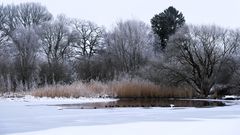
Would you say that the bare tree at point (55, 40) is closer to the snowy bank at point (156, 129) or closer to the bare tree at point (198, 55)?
the bare tree at point (198, 55)

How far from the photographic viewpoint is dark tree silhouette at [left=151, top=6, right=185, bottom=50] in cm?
4841

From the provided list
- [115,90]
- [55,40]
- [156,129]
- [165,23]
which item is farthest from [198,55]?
[156,129]

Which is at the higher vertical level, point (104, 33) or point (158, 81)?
point (104, 33)

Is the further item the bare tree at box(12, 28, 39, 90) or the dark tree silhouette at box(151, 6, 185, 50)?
the dark tree silhouette at box(151, 6, 185, 50)

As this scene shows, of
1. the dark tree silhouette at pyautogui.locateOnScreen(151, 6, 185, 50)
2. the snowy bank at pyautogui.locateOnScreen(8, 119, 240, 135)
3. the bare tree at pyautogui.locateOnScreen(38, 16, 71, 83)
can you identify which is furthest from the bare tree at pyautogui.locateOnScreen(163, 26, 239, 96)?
the snowy bank at pyautogui.locateOnScreen(8, 119, 240, 135)

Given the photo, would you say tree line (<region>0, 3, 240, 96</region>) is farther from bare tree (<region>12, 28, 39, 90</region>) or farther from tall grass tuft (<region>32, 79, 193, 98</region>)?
tall grass tuft (<region>32, 79, 193, 98</region>)

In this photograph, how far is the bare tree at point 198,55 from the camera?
30469 millimetres

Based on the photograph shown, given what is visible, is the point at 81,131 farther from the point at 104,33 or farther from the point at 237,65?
the point at 104,33

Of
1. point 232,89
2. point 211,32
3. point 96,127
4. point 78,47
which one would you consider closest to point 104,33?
point 78,47

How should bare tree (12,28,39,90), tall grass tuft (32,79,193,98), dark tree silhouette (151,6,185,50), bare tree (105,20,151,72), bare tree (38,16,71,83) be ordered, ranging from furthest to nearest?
dark tree silhouette (151,6,185,50) → bare tree (38,16,71,83) → bare tree (105,20,151,72) → bare tree (12,28,39,90) → tall grass tuft (32,79,193,98)

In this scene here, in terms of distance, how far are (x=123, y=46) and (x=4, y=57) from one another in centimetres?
1302

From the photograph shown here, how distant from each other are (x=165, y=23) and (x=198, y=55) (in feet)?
58.8

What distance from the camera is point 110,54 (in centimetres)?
4697

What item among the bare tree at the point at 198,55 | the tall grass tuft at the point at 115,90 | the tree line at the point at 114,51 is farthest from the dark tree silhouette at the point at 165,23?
the tall grass tuft at the point at 115,90
